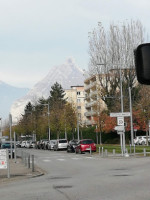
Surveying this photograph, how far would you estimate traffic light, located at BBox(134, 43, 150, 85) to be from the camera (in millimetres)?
4754

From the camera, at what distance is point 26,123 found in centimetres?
12306

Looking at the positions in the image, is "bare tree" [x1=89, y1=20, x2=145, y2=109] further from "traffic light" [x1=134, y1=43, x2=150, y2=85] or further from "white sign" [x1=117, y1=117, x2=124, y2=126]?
"traffic light" [x1=134, y1=43, x2=150, y2=85]

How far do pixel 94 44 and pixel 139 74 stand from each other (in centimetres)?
6777

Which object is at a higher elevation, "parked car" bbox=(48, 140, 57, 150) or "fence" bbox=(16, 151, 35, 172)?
"parked car" bbox=(48, 140, 57, 150)

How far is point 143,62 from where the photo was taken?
4.81 m

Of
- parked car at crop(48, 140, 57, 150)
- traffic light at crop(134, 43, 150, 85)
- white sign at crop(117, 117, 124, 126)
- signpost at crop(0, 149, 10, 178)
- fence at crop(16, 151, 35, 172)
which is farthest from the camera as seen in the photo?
parked car at crop(48, 140, 57, 150)

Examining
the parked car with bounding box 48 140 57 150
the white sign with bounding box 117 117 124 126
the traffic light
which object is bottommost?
the parked car with bounding box 48 140 57 150

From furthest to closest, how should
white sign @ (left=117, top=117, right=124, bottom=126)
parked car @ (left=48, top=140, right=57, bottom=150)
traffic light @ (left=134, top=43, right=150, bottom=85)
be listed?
parked car @ (left=48, top=140, right=57, bottom=150) → white sign @ (left=117, top=117, right=124, bottom=126) → traffic light @ (left=134, top=43, right=150, bottom=85)

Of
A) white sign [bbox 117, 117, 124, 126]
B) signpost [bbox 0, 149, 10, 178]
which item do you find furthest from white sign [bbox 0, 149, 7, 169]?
white sign [bbox 117, 117, 124, 126]

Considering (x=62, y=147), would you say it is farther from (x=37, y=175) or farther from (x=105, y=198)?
(x=105, y=198)

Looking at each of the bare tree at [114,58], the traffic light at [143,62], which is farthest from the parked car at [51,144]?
the traffic light at [143,62]

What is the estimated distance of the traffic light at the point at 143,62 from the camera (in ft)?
15.6

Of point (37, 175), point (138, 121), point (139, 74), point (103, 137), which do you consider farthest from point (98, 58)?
point (139, 74)

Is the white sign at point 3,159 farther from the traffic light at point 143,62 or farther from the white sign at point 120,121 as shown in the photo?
the white sign at point 120,121
